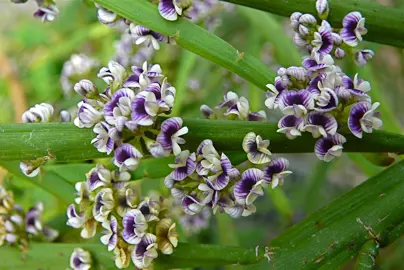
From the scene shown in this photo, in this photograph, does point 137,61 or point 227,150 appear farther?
point 137,61

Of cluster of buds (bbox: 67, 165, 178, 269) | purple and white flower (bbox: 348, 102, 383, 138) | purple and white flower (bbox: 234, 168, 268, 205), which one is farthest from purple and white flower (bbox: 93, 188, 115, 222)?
purple and white flower (bbox: 348, 102, 383, 138)

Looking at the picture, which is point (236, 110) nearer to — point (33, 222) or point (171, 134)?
point (171, 134)

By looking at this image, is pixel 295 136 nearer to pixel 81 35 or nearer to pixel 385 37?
pixel 385 37

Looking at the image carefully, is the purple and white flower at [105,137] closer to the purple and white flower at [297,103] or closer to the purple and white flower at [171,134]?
the purple and white flower at [171,134]

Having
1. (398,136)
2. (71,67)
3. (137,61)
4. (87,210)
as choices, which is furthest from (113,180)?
(71,67)

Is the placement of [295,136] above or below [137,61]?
above

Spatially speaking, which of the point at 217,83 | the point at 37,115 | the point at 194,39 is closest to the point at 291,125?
the point at 194,39
